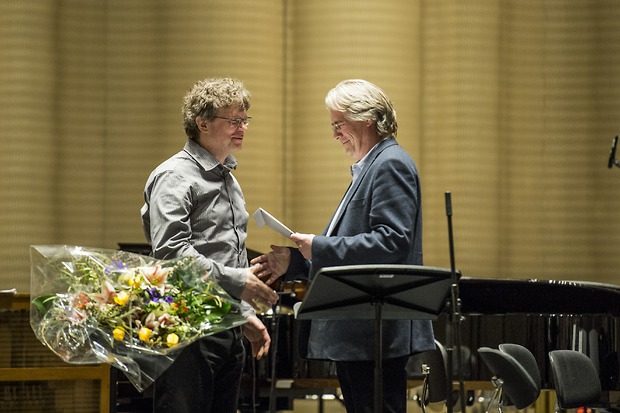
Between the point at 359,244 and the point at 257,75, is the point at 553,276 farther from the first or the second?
the point at 359,244

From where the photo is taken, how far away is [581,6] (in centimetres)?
773

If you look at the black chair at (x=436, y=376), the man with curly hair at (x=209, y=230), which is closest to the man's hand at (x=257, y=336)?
the man with curly hair at (x=209, y=230)

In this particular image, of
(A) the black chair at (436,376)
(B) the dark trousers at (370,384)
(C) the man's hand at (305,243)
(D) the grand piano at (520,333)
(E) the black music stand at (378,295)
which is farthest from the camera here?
(D) the grand piano at (520,333)

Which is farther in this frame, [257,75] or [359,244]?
[257,75]

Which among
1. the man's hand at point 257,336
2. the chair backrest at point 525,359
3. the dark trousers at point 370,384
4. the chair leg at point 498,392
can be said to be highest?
the man's hand at point 257,336

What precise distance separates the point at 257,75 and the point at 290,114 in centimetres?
44

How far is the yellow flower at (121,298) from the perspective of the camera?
282 cm

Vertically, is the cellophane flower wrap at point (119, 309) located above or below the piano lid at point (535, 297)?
above

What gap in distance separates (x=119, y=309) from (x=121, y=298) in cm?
5

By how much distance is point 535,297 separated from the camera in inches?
227

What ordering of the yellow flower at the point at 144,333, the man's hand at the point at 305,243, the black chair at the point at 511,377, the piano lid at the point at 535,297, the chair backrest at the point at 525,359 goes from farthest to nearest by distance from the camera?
the piano lid at the point at 535,297, the chair backrest at the point at 525,359, the black chair at the point at 511,377, the man's hand at the point at 305,243, the yellow flower at the point at 144,333

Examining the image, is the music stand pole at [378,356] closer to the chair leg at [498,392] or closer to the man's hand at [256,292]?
the man's hand at [256,292]

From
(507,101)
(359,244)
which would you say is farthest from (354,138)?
(507,101)

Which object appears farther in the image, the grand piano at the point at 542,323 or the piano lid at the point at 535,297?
the piano lid at the point at 535,297
